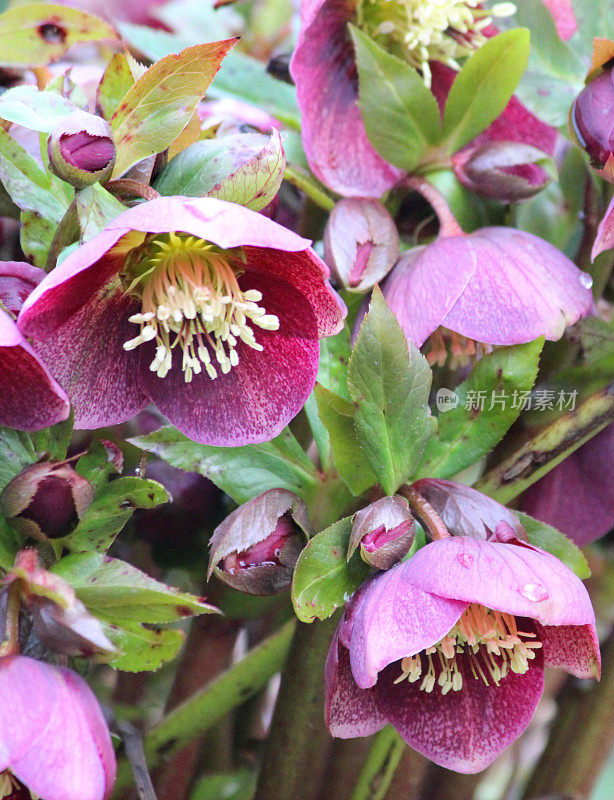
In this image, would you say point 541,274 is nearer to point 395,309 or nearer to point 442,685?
point 395,309

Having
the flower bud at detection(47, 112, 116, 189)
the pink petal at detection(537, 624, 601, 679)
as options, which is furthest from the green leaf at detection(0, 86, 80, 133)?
the pink petal at detection(537, 624, 601, 679)

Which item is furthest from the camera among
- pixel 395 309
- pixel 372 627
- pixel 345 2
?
pixel 345 2

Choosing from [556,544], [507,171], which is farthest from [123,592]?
[507,171]

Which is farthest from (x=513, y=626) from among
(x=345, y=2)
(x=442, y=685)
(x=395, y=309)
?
(x=345, y=2)

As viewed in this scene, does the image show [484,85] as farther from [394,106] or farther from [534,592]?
[534,592]

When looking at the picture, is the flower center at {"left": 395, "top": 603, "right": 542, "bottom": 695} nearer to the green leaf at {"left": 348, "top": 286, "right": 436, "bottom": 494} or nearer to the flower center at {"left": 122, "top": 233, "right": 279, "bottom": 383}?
the green leaf at {"left": 348, "top": 286, "right": 436, "bottom": 494}

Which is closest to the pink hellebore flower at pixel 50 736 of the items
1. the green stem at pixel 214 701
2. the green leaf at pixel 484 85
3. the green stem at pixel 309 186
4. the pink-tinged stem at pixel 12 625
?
the pink-tinged stem at pixel 12 625

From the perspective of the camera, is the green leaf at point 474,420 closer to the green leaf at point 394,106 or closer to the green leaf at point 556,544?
the green leaf at point 556,544
